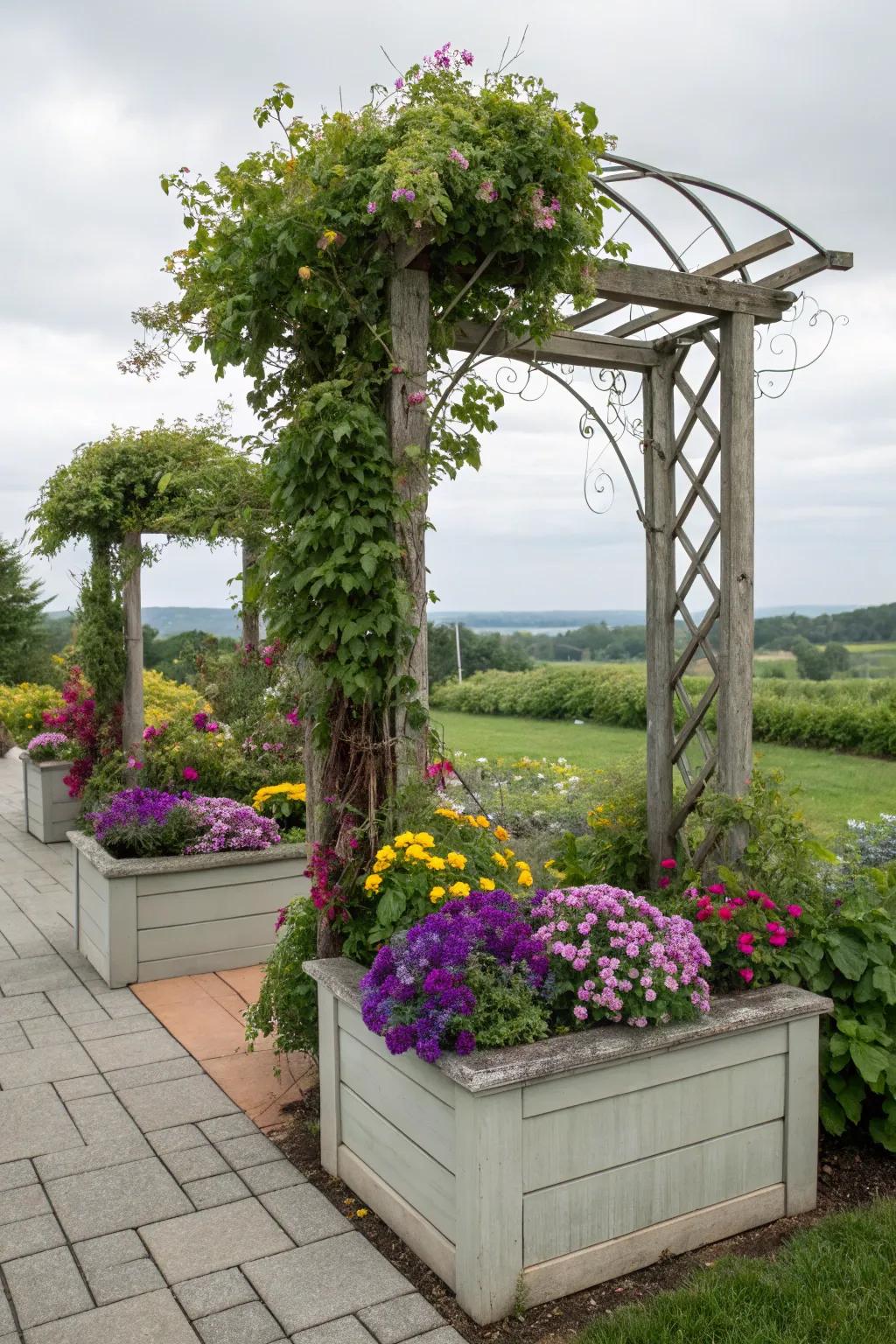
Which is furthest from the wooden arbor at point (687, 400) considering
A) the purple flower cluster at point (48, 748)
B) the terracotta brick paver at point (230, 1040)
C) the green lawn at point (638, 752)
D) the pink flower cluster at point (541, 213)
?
the purple flower cluster at point (48, 748)

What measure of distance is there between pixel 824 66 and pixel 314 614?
9.80 ft

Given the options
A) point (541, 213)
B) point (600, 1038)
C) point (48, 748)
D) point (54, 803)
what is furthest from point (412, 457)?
point (48, 748)

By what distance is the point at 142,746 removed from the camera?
239 inches

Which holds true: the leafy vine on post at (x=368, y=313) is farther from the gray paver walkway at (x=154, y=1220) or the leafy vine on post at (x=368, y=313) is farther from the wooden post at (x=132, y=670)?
the wooden post at (x=132, y=670)

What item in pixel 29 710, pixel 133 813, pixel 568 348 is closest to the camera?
pixel 568 348

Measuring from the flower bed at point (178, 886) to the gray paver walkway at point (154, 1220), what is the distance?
0.46 metres

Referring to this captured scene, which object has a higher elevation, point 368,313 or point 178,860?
point 368,313

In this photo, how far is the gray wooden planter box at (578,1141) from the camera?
6.71ft

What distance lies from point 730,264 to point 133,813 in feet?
10.8

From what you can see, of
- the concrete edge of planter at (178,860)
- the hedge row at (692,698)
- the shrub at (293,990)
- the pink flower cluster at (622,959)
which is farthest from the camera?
the hedge row at (692,698)

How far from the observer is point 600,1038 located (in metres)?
2.21

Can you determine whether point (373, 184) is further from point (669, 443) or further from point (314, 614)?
point (669, 443)

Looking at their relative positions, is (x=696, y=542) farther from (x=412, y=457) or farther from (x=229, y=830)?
(x=229, y=830)

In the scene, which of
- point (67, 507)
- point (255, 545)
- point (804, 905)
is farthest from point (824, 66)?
point (67, 507)
